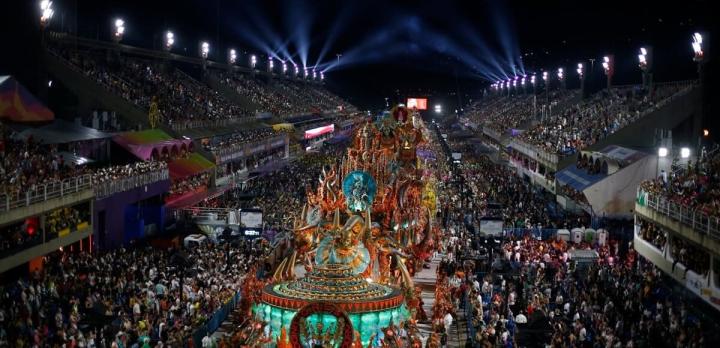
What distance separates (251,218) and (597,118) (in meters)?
24.6

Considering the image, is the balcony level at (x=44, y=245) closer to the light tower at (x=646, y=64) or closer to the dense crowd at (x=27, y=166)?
the dense crowd at (x=27, y=166)

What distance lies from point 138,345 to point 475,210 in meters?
23.9

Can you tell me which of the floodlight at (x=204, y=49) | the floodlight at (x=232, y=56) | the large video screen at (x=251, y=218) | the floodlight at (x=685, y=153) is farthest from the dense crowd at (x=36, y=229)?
the floodlight at (x=232, y=56)

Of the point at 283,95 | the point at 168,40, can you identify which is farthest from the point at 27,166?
the point at 283,95

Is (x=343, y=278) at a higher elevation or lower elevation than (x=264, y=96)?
lower

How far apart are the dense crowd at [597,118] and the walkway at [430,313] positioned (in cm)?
1910

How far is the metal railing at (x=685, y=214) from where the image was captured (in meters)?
21.4

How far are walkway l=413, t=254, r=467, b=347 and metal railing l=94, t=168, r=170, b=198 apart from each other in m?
11.4

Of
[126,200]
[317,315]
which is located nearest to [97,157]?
[126,200]

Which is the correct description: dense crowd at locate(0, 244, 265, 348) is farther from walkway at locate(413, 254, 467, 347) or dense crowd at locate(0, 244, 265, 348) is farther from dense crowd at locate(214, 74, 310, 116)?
dense crowd at locate(214, 74, 310, 116)

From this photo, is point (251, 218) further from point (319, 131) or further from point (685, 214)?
point (319, 131)

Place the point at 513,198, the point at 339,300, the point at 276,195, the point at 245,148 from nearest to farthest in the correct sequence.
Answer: the point at 339,300
the point at 276,195
the point at 513,198
the point at 245,148

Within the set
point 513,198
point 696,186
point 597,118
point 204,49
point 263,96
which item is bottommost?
point 513,198

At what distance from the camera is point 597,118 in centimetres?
5178
